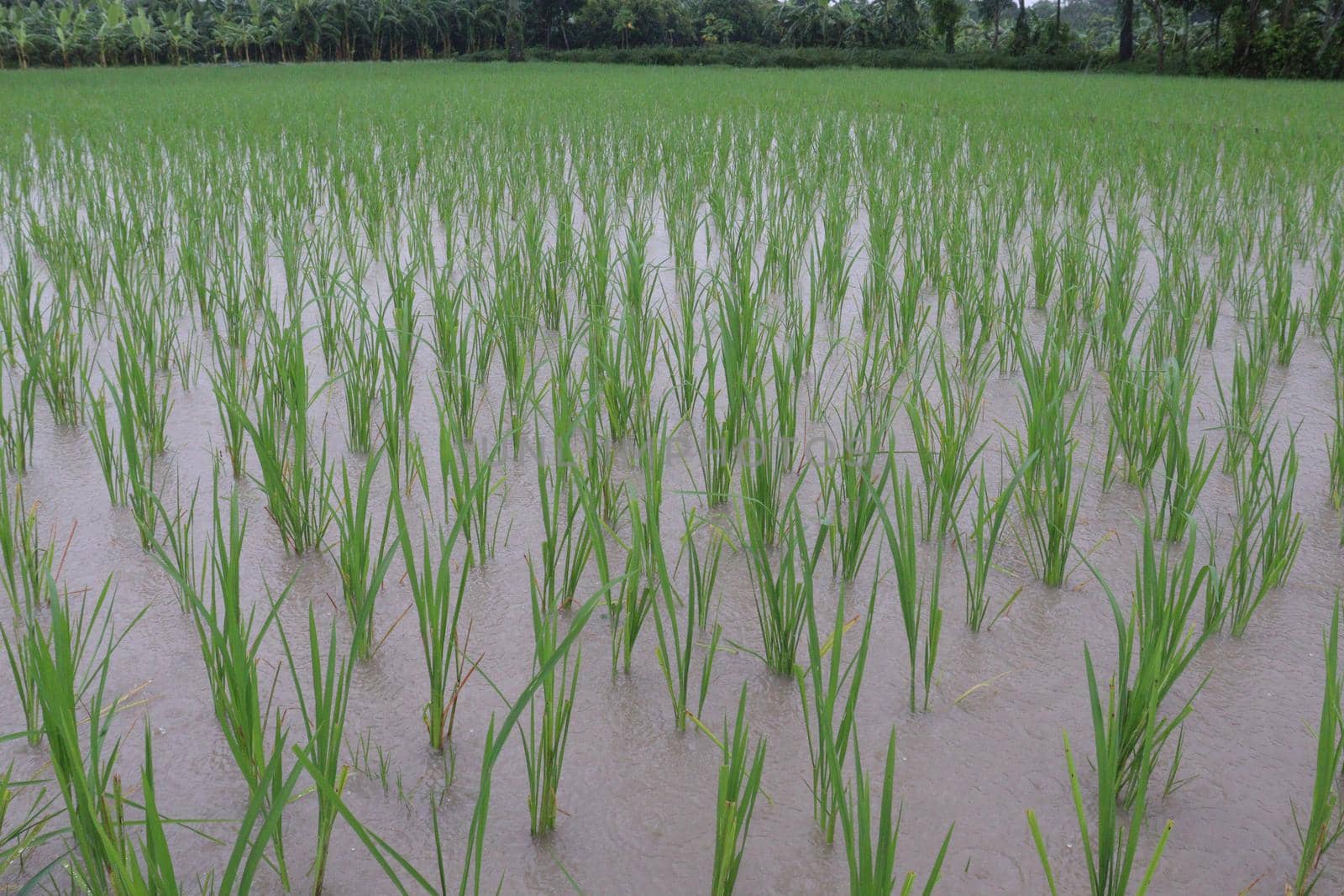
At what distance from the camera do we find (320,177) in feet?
15.7

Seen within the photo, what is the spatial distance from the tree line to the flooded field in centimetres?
1893

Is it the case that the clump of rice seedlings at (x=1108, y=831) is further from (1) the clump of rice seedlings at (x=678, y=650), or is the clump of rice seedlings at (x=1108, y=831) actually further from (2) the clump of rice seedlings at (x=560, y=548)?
(2) the clump of rice seedlings at (x=560, y=548)

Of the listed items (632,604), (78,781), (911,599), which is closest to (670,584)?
(632,604)

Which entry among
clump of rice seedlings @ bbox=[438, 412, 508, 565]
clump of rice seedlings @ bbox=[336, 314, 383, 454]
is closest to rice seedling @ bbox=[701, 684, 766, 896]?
clump of rice seedlings @ bbox=[438, 412, 508, 565]

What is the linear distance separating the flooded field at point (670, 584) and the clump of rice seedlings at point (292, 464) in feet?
0.04

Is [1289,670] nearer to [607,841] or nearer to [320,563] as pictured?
[607,841]

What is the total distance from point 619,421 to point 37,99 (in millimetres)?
11122

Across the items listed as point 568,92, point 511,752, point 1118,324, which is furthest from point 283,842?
point 568,92

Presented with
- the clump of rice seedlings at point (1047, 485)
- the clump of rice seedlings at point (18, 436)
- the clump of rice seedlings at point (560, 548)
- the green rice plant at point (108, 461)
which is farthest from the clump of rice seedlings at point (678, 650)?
the clump of rice seedlings at point (18, 436)

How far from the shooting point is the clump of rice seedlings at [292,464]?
1.45m

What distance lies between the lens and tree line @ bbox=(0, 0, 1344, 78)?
19.2 m

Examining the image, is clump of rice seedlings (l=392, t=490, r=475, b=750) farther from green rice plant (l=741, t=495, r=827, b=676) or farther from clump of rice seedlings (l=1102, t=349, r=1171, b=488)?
clump of rice seedlings (l=1102, t=349, r=1171, b=488)

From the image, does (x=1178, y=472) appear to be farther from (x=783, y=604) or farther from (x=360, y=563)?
(x=360, y=563)

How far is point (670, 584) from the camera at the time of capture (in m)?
1.32
